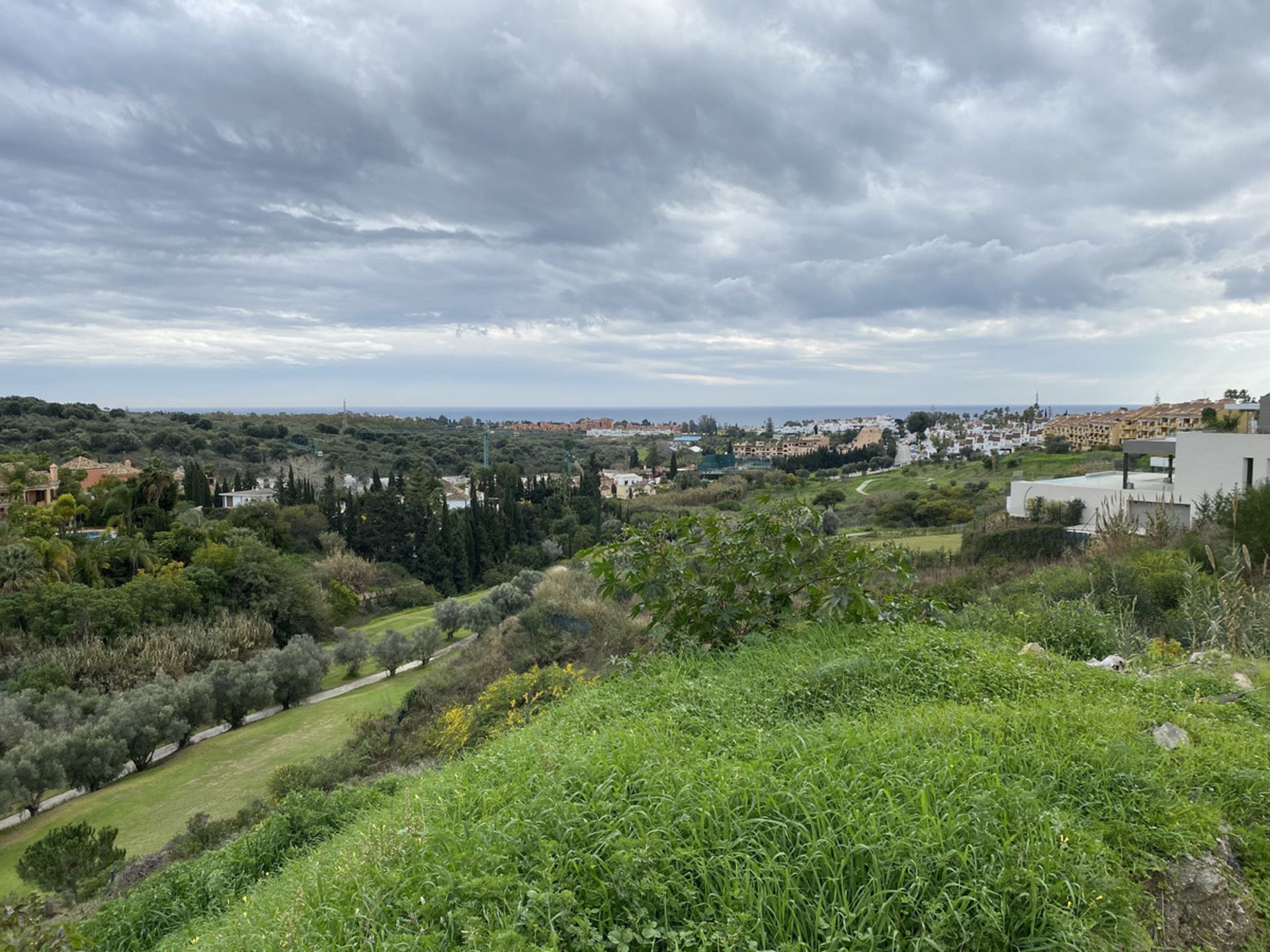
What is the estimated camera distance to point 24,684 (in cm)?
1756

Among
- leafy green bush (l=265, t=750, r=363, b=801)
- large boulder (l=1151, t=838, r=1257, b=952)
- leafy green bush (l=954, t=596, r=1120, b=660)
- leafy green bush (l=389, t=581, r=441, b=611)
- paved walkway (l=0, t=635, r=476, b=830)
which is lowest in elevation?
leafy green bush (l=389, t=581, r=441, b=611)

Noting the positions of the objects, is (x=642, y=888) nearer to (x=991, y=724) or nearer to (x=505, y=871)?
(x=505, y=871)

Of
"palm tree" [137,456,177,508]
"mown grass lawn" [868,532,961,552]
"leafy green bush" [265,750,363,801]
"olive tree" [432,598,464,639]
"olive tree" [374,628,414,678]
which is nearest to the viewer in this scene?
"leafy green bush" [265,750,363,801]

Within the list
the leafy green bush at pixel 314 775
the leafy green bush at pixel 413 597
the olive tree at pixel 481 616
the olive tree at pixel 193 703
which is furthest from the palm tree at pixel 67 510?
the leafy green bush at pixel 314 775

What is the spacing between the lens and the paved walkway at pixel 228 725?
13289mm

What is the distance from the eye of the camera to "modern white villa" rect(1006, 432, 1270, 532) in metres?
15.3

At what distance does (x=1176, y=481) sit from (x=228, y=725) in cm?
2442

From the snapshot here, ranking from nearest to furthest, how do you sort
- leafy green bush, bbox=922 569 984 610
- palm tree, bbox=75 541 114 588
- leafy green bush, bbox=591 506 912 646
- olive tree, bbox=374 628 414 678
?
leafy green bush, bbox=591 506 912 646 < leafy green bush, bbox=922 569 984 610 < olive tree, bbox=374 628 414 678 < palm tree, bbox=75 541 114 588

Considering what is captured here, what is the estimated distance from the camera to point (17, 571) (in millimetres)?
22062

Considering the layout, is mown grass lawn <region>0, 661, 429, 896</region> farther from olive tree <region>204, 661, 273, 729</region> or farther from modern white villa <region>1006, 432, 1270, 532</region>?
modern white villa <region>1006, 432, 1270, 532</region>

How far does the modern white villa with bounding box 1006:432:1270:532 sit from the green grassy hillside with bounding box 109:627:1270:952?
48.8 ft

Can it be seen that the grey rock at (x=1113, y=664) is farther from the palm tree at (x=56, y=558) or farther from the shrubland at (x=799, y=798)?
the palm tree at (x=56, y=558)

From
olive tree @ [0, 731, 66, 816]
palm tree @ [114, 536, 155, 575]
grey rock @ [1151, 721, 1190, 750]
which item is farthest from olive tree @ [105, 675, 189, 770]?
grey rock @ [1151, 721, 1190, 750]

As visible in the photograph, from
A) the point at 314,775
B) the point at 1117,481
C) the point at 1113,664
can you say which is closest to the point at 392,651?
the point at 314,775
